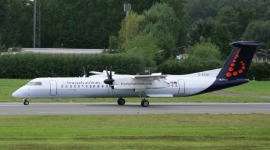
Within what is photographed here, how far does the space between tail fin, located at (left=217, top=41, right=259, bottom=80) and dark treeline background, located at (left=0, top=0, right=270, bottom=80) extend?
121ft

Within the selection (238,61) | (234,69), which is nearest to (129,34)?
(238,61)

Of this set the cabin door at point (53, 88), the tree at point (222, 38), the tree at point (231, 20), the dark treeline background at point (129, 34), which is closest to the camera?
the cabin door at point (53, 88)

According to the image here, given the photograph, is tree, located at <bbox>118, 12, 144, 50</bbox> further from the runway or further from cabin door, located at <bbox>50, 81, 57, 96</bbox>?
cabin door, located at <bbox>50, 81, 57, 96</bbox>

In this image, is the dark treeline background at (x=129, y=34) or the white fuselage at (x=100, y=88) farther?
→ the dark treeline background at (x=129, y=34)

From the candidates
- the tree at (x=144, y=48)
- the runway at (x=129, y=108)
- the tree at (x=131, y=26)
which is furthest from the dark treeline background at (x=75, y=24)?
the runway at (x=129, y=108)

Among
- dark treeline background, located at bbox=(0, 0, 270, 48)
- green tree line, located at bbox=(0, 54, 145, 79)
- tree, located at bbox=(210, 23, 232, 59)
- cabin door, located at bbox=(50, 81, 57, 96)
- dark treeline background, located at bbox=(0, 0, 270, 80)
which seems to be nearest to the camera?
cabin door, located at bbox=(50, 81, 57, 96)

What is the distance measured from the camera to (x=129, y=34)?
101 meters

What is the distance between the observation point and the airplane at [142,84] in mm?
41656

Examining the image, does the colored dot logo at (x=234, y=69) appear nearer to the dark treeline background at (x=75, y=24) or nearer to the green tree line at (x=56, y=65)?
the green tree line at (x=56, y=65)

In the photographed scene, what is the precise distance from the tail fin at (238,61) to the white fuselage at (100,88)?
87cm

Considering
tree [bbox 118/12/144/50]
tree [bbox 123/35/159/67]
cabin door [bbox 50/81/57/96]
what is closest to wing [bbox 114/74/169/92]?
cabin door [bbox 50/81/57/96]

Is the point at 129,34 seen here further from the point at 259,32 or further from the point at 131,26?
the point at 259,32

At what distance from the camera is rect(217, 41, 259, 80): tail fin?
43406 millimetres

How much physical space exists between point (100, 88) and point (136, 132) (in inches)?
630
